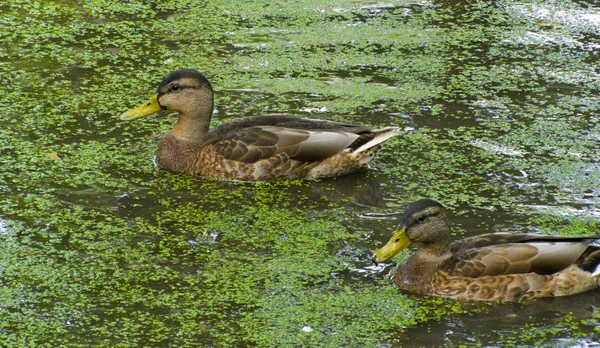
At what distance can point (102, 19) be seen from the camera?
10.2 metres

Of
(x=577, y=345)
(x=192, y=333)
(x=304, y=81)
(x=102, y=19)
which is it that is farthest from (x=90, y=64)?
(x=577, y=345)

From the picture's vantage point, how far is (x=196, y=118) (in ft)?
24.7

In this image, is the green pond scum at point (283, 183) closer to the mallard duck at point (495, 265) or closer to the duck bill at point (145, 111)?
the mallard duck at point (495, 265)

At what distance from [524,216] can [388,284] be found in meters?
1.26

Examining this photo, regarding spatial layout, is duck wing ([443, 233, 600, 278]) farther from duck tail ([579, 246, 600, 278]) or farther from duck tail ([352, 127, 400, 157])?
duck tail ([352, 127, 400, 157])

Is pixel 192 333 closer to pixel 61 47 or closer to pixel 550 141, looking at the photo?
pixel 550 141

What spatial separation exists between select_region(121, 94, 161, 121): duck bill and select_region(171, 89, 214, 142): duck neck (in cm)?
22

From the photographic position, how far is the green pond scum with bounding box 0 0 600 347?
532 cm

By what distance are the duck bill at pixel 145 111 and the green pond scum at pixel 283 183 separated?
20cm

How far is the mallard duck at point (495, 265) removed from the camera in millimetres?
5605

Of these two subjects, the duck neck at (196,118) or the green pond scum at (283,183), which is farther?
the duck neck at (196,118)

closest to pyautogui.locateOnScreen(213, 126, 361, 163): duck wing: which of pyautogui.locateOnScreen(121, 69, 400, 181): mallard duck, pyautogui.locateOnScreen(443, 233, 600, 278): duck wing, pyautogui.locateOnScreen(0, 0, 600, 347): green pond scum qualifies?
pyautogui.locateOnScreen(121, 69, 400, 181): mallard duck

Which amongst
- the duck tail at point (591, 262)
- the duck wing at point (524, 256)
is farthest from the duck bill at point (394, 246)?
the duck tail at point (591, 262)

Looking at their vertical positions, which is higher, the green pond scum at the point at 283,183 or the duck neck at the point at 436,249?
the duck neck at the point at 436,249
